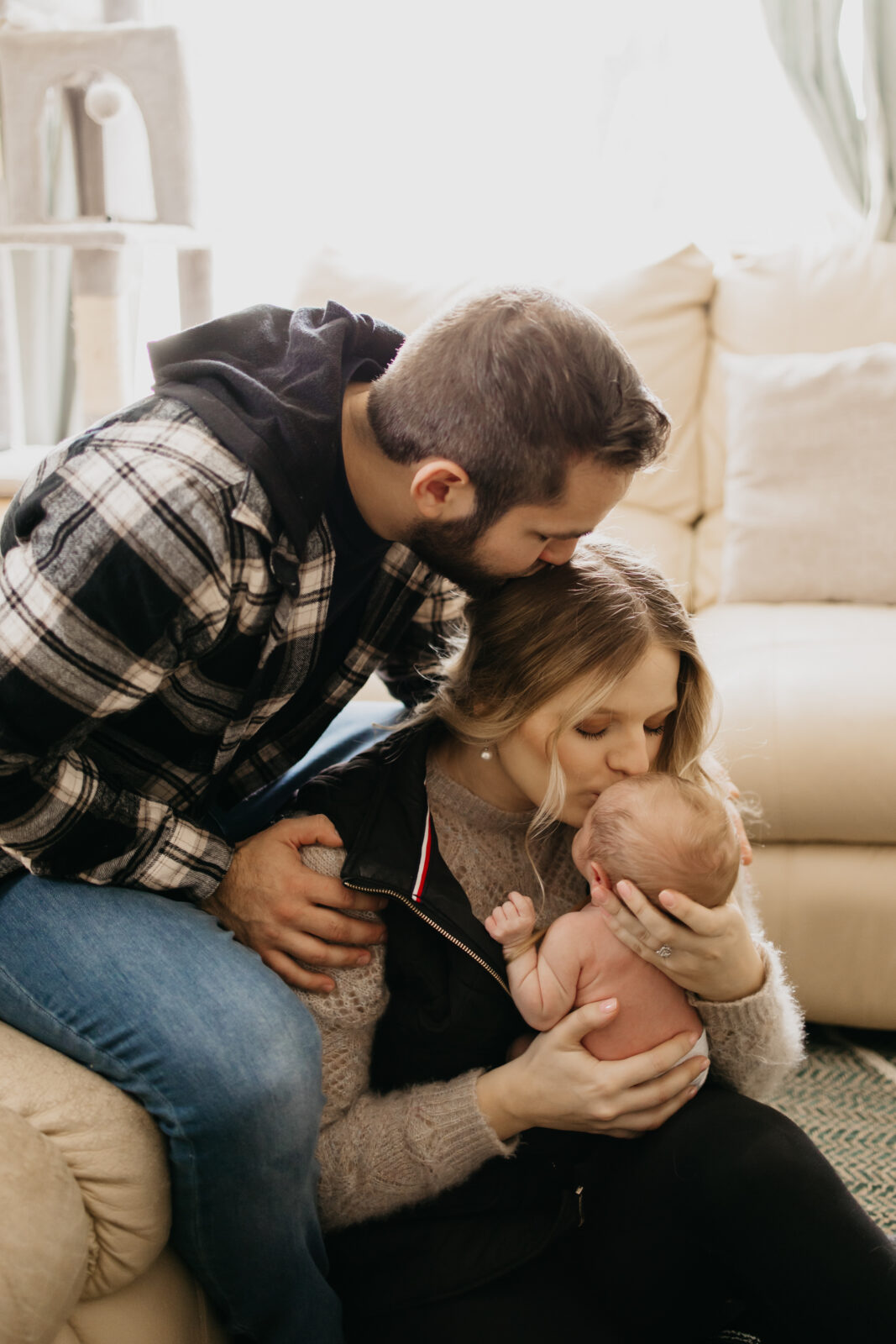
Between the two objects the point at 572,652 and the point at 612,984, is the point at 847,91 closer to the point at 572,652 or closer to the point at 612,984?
the point at 572,652

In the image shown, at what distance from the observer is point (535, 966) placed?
104 centimetres

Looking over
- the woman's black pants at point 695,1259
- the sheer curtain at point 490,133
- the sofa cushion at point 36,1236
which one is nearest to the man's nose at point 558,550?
the woman's black pants at point 695,1259

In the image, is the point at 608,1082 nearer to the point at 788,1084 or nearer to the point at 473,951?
the point at 473,951

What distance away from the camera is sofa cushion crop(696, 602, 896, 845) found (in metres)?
1.48

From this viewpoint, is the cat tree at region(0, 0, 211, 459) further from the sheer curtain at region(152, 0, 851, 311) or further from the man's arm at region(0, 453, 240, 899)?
the man's arm at region(0, 453, 240, 899)

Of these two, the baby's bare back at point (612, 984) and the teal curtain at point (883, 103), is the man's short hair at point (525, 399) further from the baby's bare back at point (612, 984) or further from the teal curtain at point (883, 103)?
the teal curtain at point (883, 103)

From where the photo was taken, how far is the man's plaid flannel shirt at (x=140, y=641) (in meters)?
0.94

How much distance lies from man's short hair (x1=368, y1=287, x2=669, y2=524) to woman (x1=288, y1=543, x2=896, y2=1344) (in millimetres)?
138

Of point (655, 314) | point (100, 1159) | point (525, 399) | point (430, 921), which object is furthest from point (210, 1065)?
point (655, 314)

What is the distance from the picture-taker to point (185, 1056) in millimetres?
884

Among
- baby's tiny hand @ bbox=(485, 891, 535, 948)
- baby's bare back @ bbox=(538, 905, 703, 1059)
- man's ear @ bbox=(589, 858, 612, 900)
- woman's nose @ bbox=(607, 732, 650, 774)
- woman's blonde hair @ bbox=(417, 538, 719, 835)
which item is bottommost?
baby's bare back @ bbox=(538, 905, 703, 1059)

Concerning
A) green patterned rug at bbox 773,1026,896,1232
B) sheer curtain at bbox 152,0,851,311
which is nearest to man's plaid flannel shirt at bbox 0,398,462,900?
green patterned rug at bbox 773,1026,896,1232

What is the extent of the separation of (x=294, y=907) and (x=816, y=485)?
4.40 ft

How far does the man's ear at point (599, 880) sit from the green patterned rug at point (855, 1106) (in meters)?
0.56
